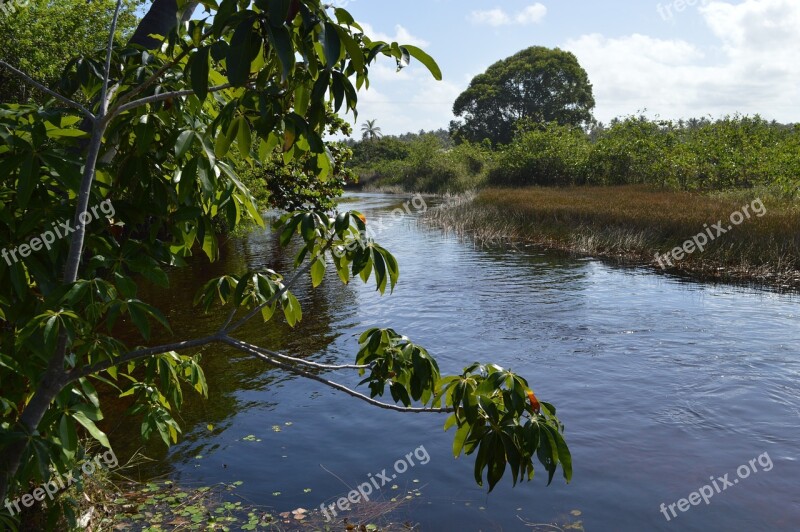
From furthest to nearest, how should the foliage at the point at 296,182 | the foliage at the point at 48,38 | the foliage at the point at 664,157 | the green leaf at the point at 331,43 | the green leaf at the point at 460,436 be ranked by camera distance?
the foliage at the point at 664,157
the foliage at the point at 296,182
the foliage at the point at 48,38
the green leaf at the point at 460,436
the green leaf at the point at 331,43

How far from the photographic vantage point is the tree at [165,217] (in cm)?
234

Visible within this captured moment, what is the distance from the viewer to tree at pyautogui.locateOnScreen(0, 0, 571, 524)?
234 centimetres

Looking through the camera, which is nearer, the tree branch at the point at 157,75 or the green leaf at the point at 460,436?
the tree branch at the point at 157,75

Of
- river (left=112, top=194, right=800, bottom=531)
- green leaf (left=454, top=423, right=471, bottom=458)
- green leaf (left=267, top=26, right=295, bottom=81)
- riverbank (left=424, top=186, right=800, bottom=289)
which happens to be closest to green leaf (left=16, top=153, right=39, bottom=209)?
green leaf (left=267, top=26, right=295, bottom=81)

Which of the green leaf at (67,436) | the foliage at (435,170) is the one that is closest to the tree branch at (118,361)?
the green leaf at (67,436)

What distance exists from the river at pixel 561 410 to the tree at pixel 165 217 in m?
3.13

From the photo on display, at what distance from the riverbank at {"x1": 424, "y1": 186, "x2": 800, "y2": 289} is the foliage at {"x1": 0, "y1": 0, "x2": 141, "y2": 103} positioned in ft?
46.1

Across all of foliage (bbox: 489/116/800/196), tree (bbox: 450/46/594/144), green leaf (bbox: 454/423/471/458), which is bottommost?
green leaf (bbox: 454/423/471/458)

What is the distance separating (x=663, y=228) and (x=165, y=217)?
19108 mm

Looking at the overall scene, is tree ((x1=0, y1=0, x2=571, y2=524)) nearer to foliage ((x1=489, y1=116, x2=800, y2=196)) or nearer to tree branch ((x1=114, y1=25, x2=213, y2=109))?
tree branch ((x1=114, y1=25, x2=213, y2=109))

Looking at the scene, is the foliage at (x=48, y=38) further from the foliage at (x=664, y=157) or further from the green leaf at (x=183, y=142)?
the foliage at (x=664, y=157)

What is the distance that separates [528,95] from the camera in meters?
73.6

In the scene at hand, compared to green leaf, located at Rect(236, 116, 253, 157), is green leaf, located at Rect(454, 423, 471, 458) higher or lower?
lower

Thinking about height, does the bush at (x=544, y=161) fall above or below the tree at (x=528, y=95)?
below
